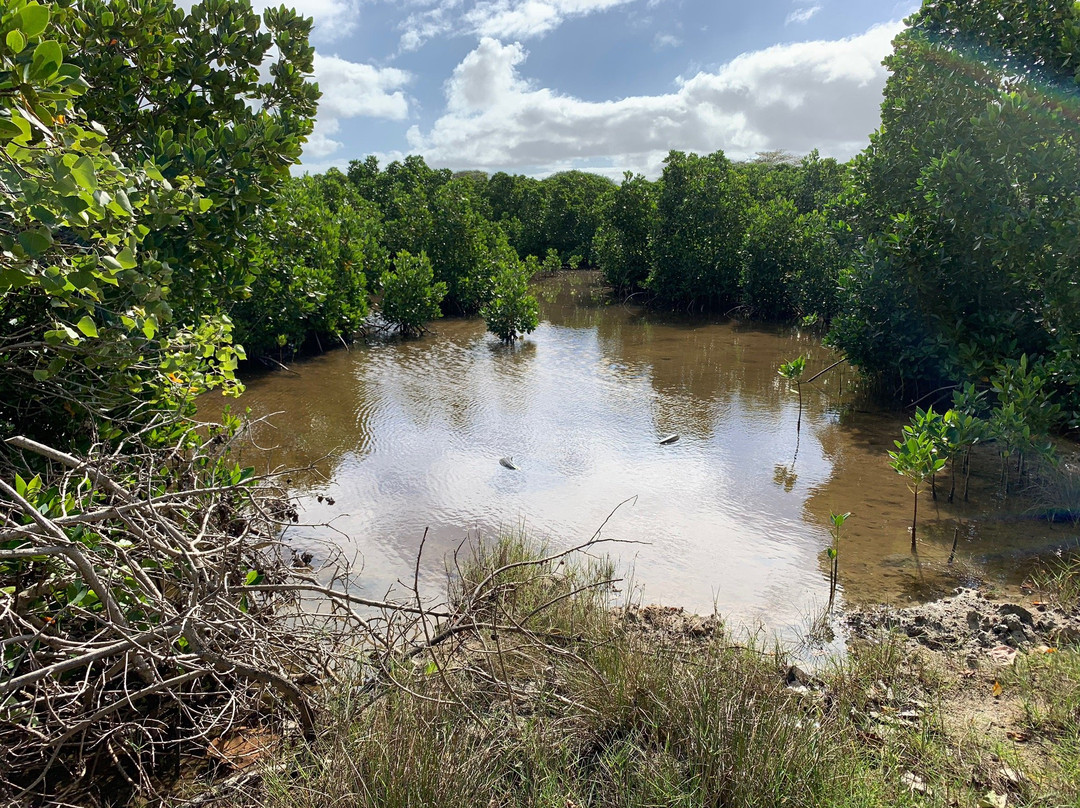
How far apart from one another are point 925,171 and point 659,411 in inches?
170

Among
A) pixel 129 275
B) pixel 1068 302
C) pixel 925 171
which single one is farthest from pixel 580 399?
pixel 129 275

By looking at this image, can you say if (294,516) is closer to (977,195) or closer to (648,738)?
(648,738)

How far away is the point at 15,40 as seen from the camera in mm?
1800

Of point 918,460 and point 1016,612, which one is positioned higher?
point 918,460

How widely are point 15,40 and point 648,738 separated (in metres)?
3.23

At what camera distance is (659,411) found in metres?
9.66

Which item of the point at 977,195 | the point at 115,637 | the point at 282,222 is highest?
the point at 977,195

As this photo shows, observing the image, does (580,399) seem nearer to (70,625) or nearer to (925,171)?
(925,171)

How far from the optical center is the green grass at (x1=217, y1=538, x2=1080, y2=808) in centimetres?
238

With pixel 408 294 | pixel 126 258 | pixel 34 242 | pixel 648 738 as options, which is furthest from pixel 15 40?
pixel 408 294

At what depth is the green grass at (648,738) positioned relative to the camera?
2381 millimetres

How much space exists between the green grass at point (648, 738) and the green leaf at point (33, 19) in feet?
7.88

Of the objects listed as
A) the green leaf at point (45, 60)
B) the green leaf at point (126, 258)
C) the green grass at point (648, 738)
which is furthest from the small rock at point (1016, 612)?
the green leaf at point (45, 60)

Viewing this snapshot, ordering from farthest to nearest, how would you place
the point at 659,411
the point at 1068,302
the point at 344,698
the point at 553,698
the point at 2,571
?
the point at 659,411
the point at 1068,302
the point at 553,698
the point at 344,698
the point at 2,571
